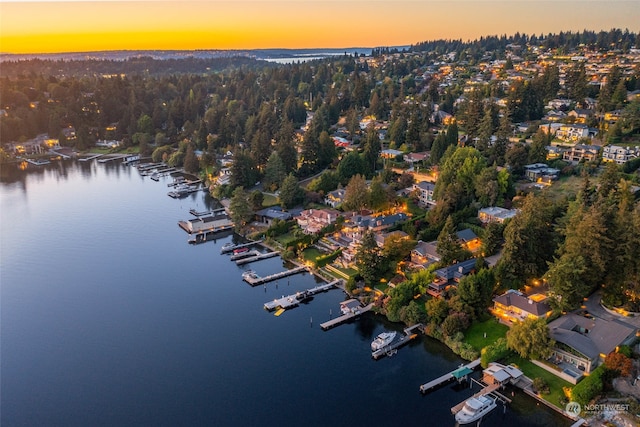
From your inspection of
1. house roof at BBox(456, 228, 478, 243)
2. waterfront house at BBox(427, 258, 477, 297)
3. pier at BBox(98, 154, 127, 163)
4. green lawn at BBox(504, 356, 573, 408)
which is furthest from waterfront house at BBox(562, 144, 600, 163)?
pier at BBox(98, 154, 127, 163)

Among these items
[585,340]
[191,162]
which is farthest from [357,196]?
[191,162]

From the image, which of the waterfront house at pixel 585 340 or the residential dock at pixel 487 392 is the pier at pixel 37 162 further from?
the waterfront house at pixel 585 340

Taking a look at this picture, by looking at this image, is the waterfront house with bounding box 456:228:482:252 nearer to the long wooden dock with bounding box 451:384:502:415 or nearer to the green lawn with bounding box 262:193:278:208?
the long wooden dock with bounding box 451:384:502:415

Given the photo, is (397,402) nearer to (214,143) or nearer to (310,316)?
(310,316)

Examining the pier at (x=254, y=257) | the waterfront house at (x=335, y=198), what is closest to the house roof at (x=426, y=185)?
the waterfront house at (x=335, y=198)

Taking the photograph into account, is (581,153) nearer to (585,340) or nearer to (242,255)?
(585,340)

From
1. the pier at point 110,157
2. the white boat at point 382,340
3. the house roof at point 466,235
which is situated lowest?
the white boat at point 382,340

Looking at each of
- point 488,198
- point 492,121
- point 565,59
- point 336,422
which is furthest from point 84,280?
point 565,59
